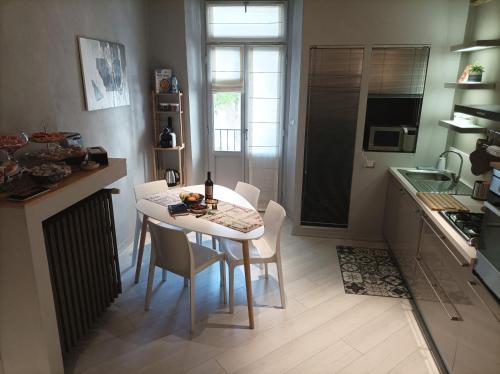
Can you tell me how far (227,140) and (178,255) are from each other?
2698mm

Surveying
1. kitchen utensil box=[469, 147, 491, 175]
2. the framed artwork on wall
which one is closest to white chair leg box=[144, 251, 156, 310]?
the framed artwork on wall

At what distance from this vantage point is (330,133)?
13.3 feet

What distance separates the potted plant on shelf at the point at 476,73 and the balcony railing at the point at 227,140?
110 inches

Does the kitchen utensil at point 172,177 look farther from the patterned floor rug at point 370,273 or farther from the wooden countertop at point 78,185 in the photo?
the patterned floor rug at point 370,273

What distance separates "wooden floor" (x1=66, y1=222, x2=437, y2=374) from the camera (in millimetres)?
2398

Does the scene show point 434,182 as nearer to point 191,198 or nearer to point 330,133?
point 330,133

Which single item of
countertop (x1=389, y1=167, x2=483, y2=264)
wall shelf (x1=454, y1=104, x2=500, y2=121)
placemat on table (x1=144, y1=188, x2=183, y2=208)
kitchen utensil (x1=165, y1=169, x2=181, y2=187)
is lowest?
kitchen utensil (x1=165, y1=169, x2=181, y2=187)

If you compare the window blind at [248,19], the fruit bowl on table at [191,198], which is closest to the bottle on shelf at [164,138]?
the fruit bowl on table at [191,198]

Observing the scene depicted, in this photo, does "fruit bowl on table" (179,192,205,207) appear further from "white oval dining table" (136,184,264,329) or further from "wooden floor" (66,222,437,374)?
"wooden floor" (66,222,437,374)

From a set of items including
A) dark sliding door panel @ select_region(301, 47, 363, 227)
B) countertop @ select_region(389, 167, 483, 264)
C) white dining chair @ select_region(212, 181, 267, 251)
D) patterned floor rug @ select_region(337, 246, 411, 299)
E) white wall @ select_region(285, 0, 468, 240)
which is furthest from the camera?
dark sliding door panel @ select_region(301, 47, 363, 227)

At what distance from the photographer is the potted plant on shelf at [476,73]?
307 cm

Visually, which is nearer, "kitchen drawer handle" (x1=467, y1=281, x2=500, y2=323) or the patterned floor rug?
"kitchen drawer handle" (x1=467, y1=281, x2=500, y2=323)

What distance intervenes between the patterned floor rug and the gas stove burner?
101 centimetres

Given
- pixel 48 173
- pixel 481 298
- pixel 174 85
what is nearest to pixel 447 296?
pixel 481 298
